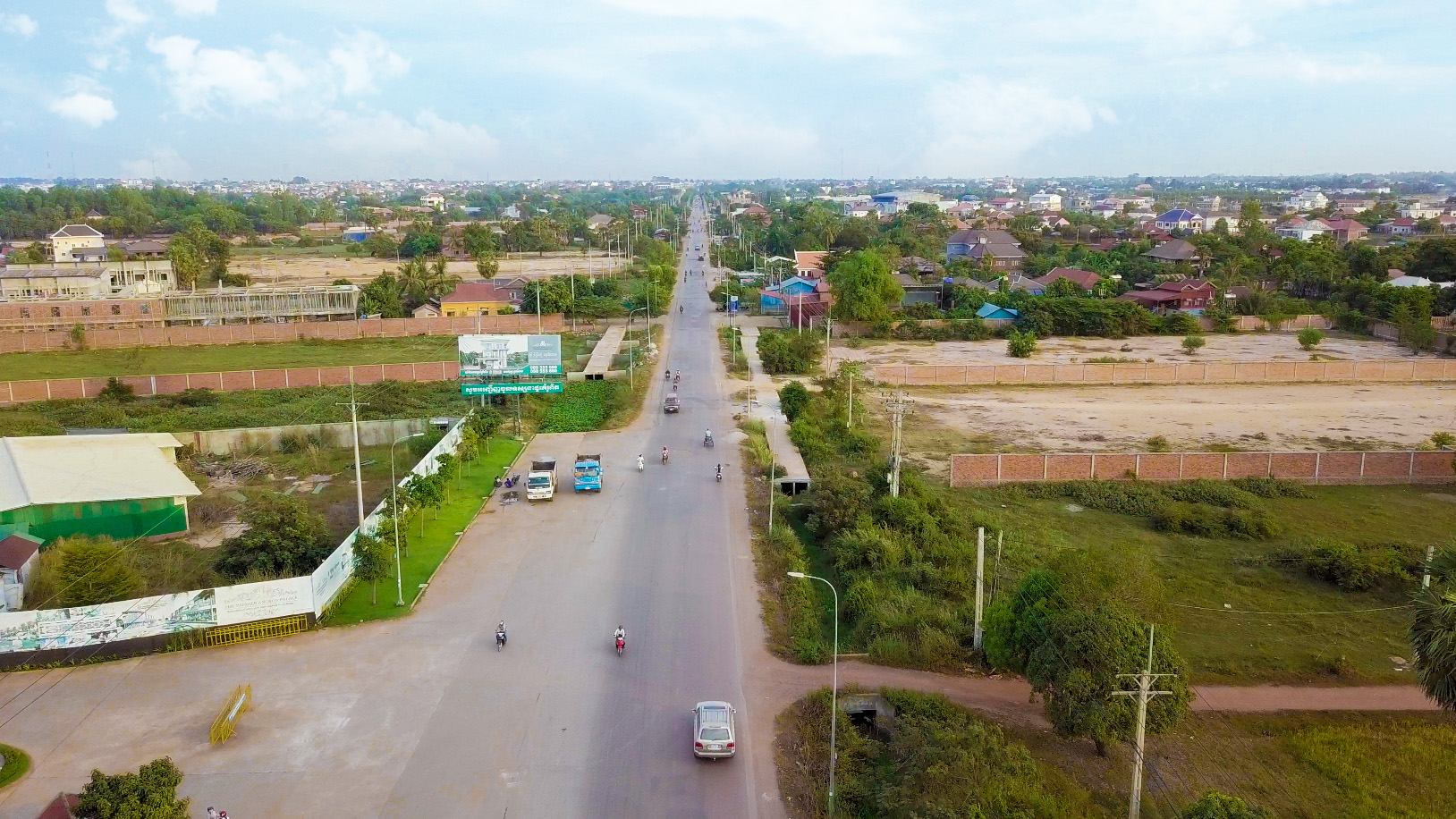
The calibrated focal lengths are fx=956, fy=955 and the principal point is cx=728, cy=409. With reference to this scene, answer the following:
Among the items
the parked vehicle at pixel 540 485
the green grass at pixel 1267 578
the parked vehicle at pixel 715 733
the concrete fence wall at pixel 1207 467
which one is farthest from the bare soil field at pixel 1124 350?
the parked vehicle at pixel 715 733

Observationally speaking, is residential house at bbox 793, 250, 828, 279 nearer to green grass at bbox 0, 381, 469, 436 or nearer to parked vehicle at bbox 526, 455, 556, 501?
green grass at bbox 0, 381, 469, 436

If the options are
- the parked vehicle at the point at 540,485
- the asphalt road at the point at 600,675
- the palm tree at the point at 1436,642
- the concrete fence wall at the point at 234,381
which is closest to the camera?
the asphalt road at the point at 600,675

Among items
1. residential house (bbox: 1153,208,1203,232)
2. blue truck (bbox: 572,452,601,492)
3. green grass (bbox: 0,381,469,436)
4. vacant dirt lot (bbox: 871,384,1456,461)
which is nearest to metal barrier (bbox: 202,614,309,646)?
blue truck (bbox: 572,452,601,492)

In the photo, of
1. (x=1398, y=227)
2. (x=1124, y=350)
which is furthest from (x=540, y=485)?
(x=1398, y=227)

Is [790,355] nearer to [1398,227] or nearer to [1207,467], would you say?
[1207,467]

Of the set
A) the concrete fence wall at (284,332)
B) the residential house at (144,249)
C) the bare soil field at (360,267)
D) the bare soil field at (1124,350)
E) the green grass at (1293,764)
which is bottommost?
the green grass at (1293,764)

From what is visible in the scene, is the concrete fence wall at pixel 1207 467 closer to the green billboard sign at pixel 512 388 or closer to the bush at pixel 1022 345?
the green billboard sign at pixel 512 388
